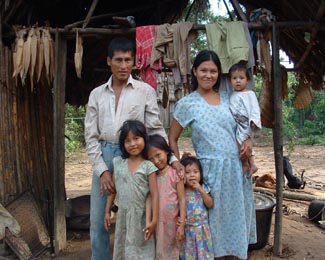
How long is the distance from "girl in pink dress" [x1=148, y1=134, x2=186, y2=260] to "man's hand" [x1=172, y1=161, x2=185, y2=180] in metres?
0.02

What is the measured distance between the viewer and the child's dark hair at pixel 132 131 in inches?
98.7

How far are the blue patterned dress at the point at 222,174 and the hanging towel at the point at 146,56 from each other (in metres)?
1.15

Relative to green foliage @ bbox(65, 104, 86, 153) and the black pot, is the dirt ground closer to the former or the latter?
the black pot

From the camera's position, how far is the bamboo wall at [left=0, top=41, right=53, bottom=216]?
4.04m

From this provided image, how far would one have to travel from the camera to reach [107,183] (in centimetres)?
265

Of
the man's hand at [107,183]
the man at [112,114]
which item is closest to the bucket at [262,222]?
the man at [112,114]

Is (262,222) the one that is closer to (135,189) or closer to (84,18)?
(135,189)

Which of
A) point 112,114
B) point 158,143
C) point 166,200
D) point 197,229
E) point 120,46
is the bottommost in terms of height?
point 197,229

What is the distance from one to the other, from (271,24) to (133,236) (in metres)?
2.42

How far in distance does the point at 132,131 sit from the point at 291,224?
3532 millimetres

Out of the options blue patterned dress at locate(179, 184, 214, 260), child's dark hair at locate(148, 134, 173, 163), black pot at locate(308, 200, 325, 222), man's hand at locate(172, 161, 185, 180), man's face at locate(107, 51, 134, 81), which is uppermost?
man's face at locate(107, 51, 134, 81)

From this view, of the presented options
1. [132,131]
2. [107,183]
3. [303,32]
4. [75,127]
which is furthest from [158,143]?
[75,127]

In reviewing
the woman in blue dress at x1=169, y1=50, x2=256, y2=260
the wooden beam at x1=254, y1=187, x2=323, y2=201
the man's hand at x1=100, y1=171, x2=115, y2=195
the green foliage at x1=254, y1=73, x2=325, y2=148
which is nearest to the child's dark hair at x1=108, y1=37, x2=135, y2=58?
the woman in blue dress at x1=169, y1=50, x2=256, y2=260

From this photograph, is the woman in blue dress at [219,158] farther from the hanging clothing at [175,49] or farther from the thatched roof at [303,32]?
the thatched roof at [303,32]
